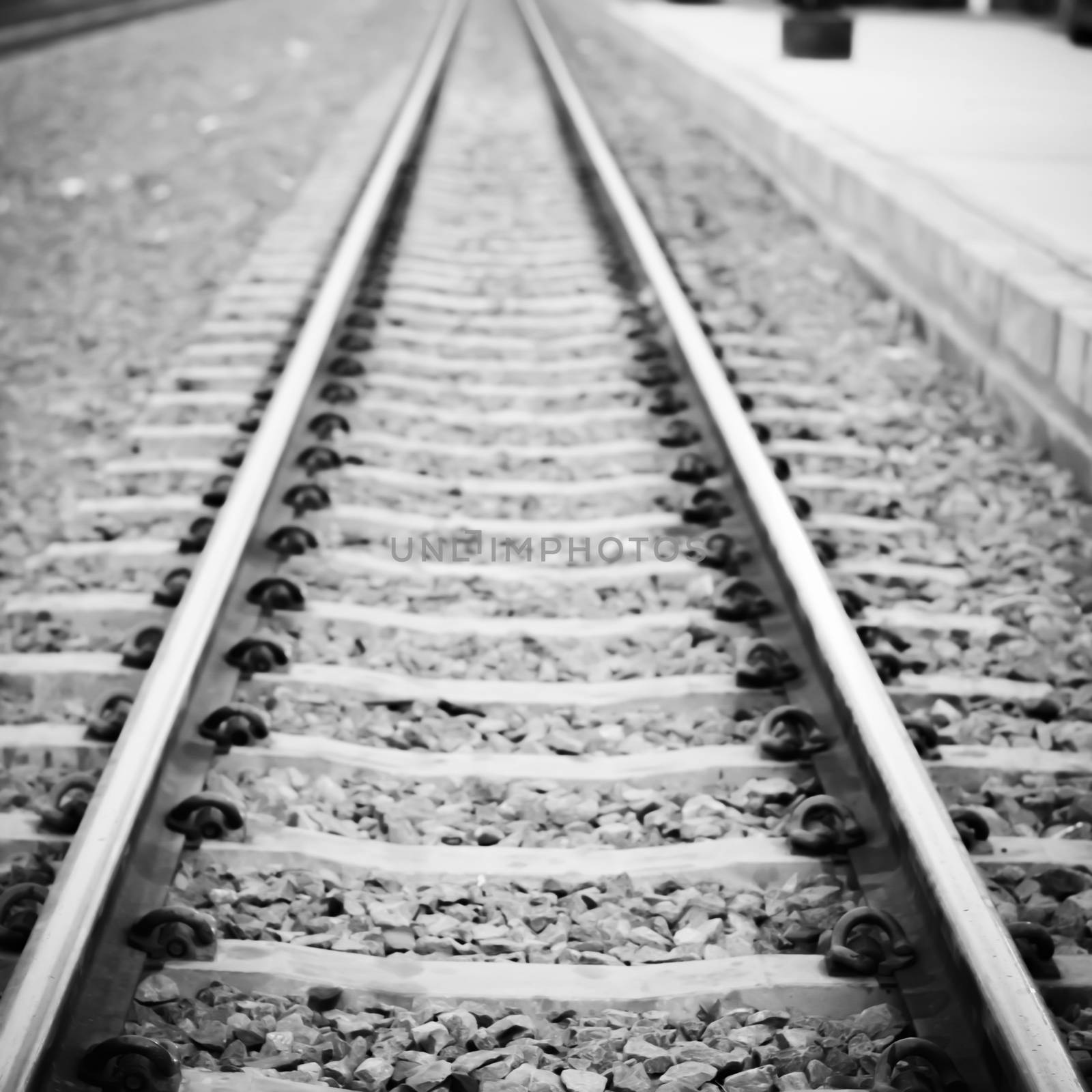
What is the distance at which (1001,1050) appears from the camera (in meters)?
1.75

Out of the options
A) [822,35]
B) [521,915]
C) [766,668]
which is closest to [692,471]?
[766,668]

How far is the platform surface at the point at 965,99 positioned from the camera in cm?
562

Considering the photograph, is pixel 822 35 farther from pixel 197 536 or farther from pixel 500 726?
pixel 500 726

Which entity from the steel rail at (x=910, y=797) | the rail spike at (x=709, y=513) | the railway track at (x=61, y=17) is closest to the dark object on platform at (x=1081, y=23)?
the steel rail at (x=910, y=797)

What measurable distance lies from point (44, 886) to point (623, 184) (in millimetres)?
5757

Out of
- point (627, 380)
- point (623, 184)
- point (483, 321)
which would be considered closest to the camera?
point (627, 380)

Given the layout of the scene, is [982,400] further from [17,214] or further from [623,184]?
[17,214]

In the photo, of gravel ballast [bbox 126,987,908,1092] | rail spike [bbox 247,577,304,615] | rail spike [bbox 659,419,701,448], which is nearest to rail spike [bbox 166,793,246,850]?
gravel ballast [bbox 126,987,908,1092]

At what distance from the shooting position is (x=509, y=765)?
2.61 metres

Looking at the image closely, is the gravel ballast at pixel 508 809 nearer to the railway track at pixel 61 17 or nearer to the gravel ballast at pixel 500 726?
the gravel ballast at pixel 500 726

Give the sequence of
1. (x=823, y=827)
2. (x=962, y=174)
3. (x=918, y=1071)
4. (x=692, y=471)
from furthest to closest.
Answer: (x=962, y=174) < (x=692, y=471) < (x=823, y=827) < (x=918, y=1071)

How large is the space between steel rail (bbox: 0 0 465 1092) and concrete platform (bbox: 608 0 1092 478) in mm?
2141

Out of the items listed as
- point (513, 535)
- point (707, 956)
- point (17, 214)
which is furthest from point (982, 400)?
point (17, 214)

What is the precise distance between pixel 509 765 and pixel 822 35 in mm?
9195
